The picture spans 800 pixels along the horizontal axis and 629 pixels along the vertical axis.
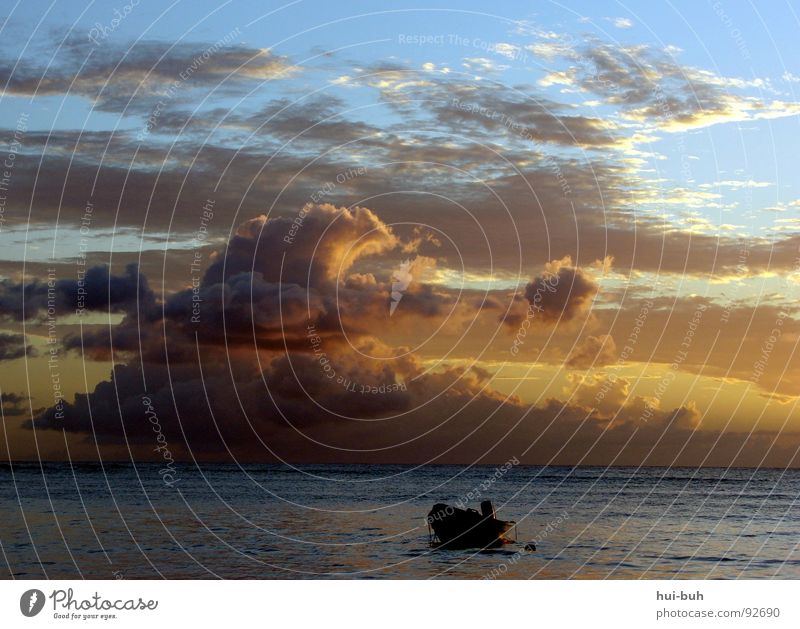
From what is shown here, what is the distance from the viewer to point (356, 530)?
221 ft

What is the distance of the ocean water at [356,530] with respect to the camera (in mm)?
50406

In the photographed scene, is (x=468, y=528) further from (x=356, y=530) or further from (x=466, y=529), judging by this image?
(x=356, y=530)

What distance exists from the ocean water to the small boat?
1108mm

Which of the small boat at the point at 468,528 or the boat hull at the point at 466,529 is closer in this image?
the small boat at the point at 468,528

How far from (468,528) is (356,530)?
13.6 m

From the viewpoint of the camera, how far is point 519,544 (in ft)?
193

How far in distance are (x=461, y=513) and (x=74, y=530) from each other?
2317 centimetres

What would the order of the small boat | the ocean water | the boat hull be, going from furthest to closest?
the boat hull
the small boat
the ocean water

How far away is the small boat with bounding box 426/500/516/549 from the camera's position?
54.5 metres

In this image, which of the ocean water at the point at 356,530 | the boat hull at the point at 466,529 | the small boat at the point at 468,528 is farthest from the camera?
the boat hull at the point at 466,529

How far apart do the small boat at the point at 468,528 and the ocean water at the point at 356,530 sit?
3.64 feet

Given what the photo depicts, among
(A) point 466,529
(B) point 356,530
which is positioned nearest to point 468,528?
(A) point 466,529

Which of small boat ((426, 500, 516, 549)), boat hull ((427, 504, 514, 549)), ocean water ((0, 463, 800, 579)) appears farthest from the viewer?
boat hull ((427, 504, 514, 549))
